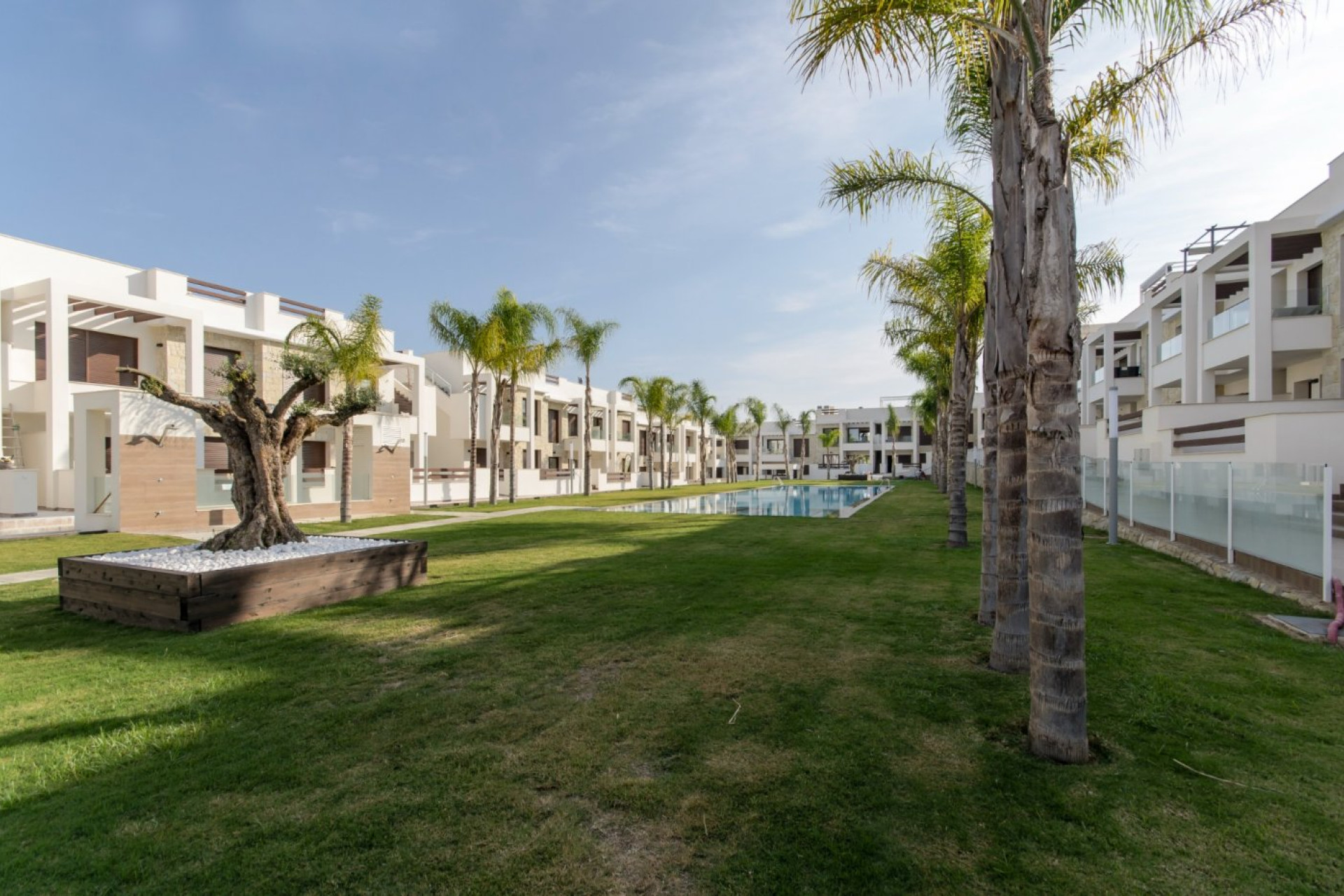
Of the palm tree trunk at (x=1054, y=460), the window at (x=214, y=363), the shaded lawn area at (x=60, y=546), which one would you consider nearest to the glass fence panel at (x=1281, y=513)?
the palm tree trunk at (x=1054, y=460)

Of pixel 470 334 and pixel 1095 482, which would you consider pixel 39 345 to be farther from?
pixel 1095 482

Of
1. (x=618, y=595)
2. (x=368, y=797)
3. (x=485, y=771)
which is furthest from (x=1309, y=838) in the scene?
(x=618, y=595)

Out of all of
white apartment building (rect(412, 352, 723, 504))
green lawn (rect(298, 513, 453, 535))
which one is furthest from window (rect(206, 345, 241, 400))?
white apartment building (rect(412, 352, 723, 504))

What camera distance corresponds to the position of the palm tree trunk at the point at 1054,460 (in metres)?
3.43

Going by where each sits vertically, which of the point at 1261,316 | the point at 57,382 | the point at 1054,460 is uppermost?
the point at 1261,316

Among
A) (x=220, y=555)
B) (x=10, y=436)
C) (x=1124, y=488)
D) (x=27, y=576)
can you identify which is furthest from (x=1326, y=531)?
(x=10, y=436)

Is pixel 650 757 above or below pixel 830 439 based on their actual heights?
below

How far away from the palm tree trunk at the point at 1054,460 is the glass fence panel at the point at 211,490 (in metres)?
19.8

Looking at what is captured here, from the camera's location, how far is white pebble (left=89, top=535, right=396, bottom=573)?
22.8ft

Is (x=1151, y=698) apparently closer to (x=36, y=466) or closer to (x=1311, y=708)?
(x=1311, y=708)

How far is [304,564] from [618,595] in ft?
12.3

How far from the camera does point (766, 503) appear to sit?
2981 cm

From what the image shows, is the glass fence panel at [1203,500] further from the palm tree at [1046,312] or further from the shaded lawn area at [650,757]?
the palm tree at [1046,312]

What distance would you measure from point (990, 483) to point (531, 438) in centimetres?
3213
